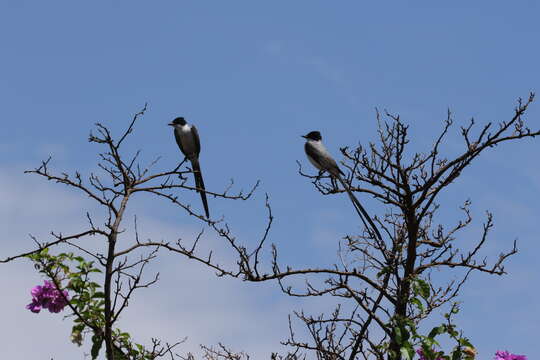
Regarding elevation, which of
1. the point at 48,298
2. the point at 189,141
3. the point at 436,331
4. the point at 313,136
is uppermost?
the point at 189,141

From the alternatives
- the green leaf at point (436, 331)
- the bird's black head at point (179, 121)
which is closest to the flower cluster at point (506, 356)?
the green leaf at point (436, 331)

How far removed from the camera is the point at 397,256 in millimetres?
5934

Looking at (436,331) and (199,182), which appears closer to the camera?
(436,331)

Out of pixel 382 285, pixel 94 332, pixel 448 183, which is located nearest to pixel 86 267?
pixel 94 332

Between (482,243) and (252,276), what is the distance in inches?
79.3

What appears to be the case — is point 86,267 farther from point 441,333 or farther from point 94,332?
point 441,333

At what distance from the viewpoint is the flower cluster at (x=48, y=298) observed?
16.1 feet

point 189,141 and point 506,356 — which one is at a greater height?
point 189,141

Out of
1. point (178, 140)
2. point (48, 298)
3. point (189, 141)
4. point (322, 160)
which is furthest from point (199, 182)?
point (48, 298)

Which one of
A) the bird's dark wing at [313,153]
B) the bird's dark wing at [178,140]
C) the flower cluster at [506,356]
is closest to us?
the flower cluster at [506,356]

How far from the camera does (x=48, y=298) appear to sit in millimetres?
4938

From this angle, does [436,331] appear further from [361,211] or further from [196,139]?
[196,139]

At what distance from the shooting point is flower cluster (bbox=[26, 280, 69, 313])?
4914 millimetres

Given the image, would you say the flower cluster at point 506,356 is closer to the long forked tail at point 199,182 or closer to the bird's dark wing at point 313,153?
the long forked tail at point 199,182
